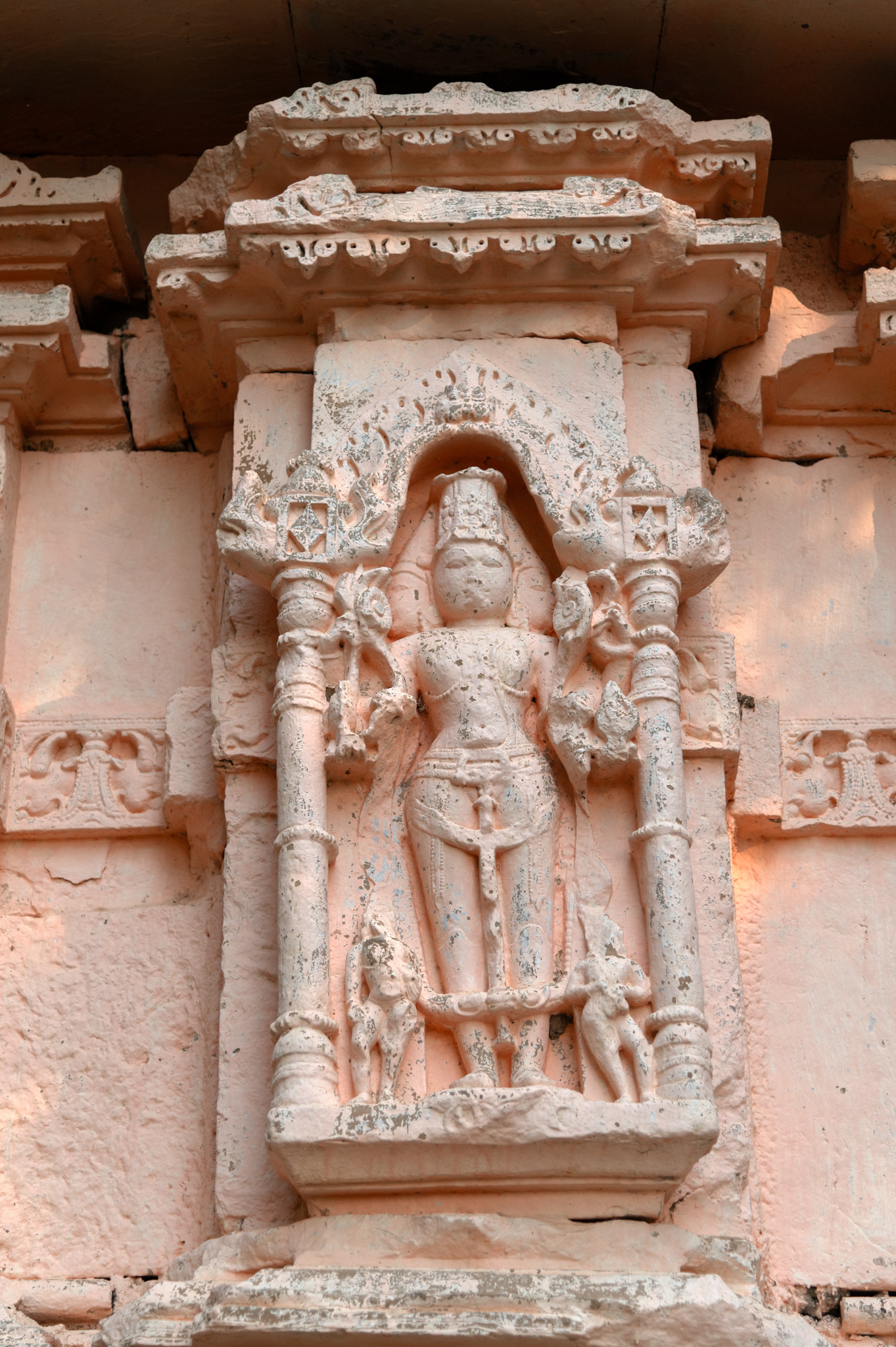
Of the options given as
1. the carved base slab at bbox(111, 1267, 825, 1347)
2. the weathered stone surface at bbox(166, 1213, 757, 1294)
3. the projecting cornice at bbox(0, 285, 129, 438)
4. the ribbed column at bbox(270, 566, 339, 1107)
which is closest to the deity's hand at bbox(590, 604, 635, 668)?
the ribbed column at bbox(270, 566, 339, 1107)

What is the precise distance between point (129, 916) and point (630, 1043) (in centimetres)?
150

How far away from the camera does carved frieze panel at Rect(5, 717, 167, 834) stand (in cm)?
486

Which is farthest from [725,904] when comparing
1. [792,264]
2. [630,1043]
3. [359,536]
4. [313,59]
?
[313,59]

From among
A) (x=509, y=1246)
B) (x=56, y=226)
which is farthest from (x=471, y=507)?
(x=509, y=1246)

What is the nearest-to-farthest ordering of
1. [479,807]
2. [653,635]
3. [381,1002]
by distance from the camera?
[381,1002], [479,807], [653,635]

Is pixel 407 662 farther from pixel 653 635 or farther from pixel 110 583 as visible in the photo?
pixel 110 583

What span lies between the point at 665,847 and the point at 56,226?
2.66 meters

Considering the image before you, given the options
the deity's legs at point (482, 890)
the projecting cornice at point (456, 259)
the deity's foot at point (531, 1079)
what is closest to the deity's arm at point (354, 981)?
the deity's legs at point (482, 890)

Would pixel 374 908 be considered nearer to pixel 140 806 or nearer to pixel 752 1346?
pixel 140 806

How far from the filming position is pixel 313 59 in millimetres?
5547

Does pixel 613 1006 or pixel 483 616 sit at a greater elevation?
pixel 483 616

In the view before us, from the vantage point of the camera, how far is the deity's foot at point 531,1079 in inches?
159

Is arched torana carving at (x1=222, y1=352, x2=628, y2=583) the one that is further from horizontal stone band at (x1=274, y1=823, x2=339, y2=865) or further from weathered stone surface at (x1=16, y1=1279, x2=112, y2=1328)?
weathered stone surface at (x1=16, y1=1279, x2=112, y2=1328)

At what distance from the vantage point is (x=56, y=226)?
5305mm
